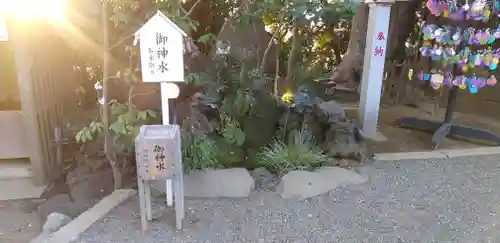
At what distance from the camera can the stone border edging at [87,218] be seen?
2912mm

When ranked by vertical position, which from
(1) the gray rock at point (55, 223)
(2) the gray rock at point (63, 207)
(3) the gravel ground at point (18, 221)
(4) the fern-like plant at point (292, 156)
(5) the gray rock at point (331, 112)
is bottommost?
(3) the gravel ground at point (18, 221)

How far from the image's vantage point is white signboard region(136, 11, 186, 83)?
2.89 metres

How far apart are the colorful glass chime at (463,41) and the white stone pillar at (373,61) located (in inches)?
19.6

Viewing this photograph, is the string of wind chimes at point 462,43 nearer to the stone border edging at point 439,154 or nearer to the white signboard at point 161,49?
the stone border edging at point 439,154

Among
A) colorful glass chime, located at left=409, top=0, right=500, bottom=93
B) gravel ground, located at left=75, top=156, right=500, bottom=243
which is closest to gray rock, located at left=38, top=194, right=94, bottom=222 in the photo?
gravel ground, located at left=75, top=156, right=500, bottom=243

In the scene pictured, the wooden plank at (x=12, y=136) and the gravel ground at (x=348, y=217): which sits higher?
the wooden plank at (x=12, y=136)

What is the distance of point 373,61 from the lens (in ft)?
16.6

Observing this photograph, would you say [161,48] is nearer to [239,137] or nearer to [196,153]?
[196,153]

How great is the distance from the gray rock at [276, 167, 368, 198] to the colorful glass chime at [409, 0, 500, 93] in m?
2.02

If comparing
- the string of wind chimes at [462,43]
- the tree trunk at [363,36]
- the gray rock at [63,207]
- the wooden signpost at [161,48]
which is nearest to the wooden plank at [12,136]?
the gray rock at [63,207]

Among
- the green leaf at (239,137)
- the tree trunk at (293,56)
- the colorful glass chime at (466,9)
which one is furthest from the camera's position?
the tree trunk at (293,56)

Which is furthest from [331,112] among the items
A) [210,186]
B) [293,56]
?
[210,186]

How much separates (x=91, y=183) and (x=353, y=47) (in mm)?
6242

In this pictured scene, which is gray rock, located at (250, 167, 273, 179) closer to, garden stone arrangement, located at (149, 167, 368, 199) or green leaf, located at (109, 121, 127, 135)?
garden stone arrangement, located at (149, 167, 368, 199)
